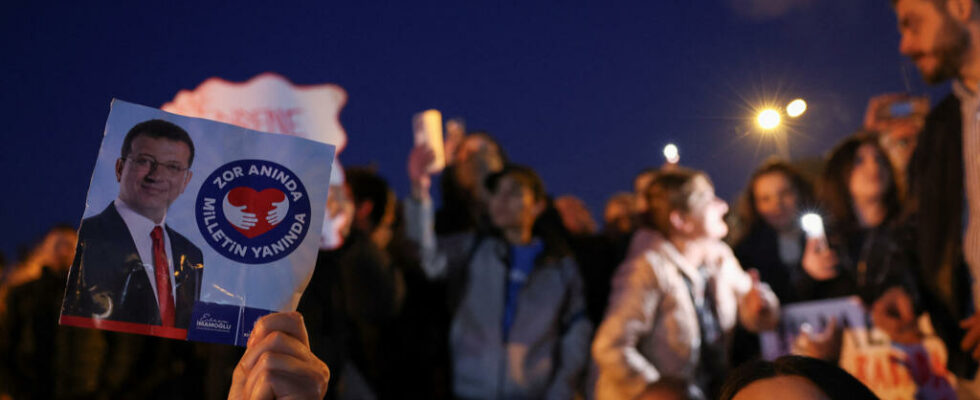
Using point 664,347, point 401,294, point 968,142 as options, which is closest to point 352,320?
point 401,294

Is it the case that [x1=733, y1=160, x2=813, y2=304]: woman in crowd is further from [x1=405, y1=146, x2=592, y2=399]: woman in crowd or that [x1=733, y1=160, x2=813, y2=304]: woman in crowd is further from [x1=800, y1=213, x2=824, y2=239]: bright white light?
[x1=405, y1=146, x2=592, y2=399]: woman in crowd

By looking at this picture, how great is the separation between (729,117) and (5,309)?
434cm

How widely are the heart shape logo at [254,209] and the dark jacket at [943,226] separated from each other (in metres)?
3.20

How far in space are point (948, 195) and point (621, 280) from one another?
160 cm

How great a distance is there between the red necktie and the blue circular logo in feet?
0.25

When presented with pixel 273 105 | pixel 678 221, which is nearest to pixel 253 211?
pixel 678 221

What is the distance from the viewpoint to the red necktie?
1.19m

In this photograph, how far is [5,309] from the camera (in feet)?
12.7

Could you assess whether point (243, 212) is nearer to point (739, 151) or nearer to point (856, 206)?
point (739, 151)

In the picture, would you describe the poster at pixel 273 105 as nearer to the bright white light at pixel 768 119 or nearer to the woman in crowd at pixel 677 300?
the woman in crowd at pixel 677 300

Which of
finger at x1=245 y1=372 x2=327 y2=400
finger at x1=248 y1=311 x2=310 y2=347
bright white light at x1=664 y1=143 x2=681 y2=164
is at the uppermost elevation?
bright white light at x1=664 y1=143 x2=681 y2=164

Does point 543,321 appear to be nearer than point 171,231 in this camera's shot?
No

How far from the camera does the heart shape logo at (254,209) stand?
48.6 inches

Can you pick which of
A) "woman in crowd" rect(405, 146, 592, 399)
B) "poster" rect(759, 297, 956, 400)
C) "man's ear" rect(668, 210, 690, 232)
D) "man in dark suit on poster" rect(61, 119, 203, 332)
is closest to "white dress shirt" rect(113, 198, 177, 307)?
"man in dark suit on poster" rect(61, 119, 203, 332)
